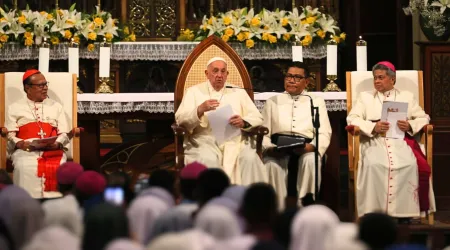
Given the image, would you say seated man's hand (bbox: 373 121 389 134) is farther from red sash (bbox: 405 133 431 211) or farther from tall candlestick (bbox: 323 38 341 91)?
tall candlestick (bbox: 323 38 341 91)

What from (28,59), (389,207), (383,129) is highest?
(28,59)

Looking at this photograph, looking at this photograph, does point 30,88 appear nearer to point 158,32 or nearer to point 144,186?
point 144,186

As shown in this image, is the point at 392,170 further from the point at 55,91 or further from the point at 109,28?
the point at 109,28

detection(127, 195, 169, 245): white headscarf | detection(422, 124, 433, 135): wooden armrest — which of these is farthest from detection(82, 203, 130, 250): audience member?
detection(422, 124, 433, 135): wooden armrest

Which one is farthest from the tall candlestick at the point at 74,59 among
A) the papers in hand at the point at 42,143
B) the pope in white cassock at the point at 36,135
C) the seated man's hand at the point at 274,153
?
the seated man's hand at the point at 274,153

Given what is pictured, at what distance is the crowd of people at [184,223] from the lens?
5684mm

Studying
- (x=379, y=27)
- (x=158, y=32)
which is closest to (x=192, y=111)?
(x=158, y=32)

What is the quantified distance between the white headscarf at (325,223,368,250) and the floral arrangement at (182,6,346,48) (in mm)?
6326

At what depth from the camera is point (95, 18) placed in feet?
41.7

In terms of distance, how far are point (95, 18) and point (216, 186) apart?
18.8 ft

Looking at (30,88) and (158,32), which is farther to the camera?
(158,32)

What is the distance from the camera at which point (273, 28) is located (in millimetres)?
12539

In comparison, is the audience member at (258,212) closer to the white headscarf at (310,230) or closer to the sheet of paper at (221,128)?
the white headscarf at (310,230)

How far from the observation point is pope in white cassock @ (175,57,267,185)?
33.6 feet
